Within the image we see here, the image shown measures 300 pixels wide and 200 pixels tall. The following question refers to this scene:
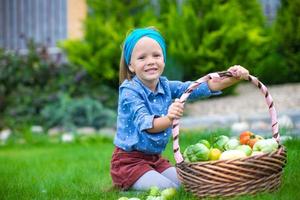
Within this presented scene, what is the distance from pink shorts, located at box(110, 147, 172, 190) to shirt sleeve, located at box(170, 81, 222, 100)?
489 mm

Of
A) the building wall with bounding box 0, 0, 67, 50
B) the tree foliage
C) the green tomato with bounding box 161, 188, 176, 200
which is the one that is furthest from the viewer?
the building wall with bounding box 0, 0, 67, 50

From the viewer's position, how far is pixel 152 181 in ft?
14.4

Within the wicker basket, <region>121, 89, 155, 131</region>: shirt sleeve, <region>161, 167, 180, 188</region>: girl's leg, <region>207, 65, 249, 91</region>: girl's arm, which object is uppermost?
<region>207, 65, 249, 91</region>: girl's arm

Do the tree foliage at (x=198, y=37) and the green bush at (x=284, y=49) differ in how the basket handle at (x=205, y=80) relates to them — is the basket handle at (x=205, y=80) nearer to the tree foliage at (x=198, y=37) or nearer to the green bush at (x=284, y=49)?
the tree foliage at (x=198, y=37)

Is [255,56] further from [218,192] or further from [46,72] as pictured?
[218,192]

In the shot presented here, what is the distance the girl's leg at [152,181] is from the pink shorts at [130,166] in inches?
1.2

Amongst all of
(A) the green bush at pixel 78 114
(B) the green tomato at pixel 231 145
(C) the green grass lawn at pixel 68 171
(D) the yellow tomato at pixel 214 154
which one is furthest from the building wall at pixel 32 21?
(D) the yellow tomato at pixel 214 154

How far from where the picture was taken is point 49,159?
686cm

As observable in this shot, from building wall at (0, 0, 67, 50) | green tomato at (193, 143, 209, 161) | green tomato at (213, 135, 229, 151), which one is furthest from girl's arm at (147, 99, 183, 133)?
building wall at (0, 0, 67, 50)

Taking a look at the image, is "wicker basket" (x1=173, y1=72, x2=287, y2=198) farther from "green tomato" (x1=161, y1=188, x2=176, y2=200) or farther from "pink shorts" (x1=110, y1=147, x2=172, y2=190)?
"pink shorts" (x1=110, y1=147, x2=172, y2=190)

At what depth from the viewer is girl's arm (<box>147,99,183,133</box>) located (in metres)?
3.83

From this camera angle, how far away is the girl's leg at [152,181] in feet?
14.3

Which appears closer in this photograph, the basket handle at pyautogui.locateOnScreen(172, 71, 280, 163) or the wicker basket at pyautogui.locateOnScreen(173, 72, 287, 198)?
the wicker basket at pyautogui.locateOnScreen(173, 72, 287, 198)

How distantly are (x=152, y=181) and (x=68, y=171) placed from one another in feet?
5.36
